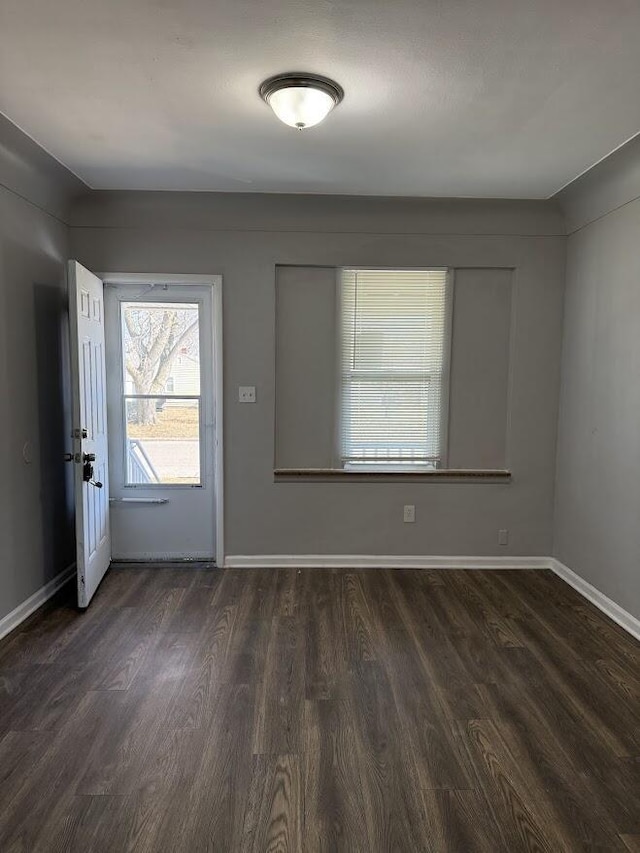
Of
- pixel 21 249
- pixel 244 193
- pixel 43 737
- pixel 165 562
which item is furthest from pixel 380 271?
pixel 43 737

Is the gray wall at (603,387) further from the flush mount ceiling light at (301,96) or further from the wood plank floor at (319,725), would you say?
the flush mount ceiling light at (301,96)

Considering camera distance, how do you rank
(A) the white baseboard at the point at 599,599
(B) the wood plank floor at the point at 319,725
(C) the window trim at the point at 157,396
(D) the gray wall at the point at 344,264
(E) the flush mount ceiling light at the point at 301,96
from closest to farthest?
(B) the wood plank floor at the point at 319,725
(E) the flush mount ceiling light at the point at 301,96
(A) the white baseboard at the point at 599,599
(D) the gray wall at the point at 344,264
(C) the window trim at the point at 157,396

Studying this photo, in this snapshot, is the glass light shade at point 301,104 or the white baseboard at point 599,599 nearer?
the glass light shade at point 301,104

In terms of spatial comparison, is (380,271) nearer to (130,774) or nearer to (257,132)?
(257,132)

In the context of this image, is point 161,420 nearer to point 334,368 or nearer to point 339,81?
point 334,368

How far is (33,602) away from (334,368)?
2404 millimetres

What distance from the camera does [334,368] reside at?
3.77 meters

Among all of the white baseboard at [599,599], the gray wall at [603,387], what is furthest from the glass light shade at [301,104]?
the white baseboard at [599,599]

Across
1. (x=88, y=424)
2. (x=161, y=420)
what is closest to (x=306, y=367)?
(x=161, y=420)

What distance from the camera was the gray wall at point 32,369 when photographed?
279cm

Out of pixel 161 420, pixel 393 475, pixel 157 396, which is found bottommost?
pixel 393 475

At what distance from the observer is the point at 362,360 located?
3.79 m

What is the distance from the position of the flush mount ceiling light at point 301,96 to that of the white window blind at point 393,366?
156cm

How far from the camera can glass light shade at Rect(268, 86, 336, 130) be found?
2074 mm
